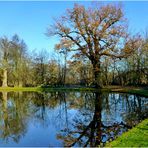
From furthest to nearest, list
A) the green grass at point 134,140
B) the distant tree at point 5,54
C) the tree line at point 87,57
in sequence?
the distant tree at point 5,54 < the tree line at point 87,57 < the green grass at point 134,140

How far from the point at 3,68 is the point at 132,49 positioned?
32.0 meters

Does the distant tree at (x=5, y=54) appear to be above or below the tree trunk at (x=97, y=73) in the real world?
above

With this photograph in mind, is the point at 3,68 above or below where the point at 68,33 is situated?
below

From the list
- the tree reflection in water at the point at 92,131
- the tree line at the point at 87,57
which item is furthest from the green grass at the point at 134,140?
the tree line at the point at 87,57

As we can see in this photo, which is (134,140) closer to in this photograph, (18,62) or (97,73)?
(97,73)

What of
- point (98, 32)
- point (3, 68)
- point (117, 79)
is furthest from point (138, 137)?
point (117, 79)

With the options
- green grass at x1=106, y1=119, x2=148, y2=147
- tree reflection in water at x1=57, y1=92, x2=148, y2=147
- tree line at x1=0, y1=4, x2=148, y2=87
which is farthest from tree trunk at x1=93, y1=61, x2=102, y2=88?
green grass at x1=106, y1=119, x2=148, y2=147

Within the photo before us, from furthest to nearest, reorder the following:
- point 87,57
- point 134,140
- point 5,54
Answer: point 5,54 < point 87,57 < point 134,140

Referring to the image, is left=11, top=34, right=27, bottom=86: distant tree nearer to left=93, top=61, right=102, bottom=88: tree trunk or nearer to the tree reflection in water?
left=93, top=61, right=102, bottom=88: tree trunk

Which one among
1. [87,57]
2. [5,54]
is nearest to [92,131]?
[87,57]

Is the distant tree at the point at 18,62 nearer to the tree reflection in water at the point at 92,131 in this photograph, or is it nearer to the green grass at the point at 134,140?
the tree reflection in water at the point at 92,131

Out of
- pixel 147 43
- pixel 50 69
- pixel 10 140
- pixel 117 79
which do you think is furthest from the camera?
pixel 50 69

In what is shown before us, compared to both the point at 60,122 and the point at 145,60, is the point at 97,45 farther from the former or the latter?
the point at 60,122

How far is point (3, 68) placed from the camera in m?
65.4
